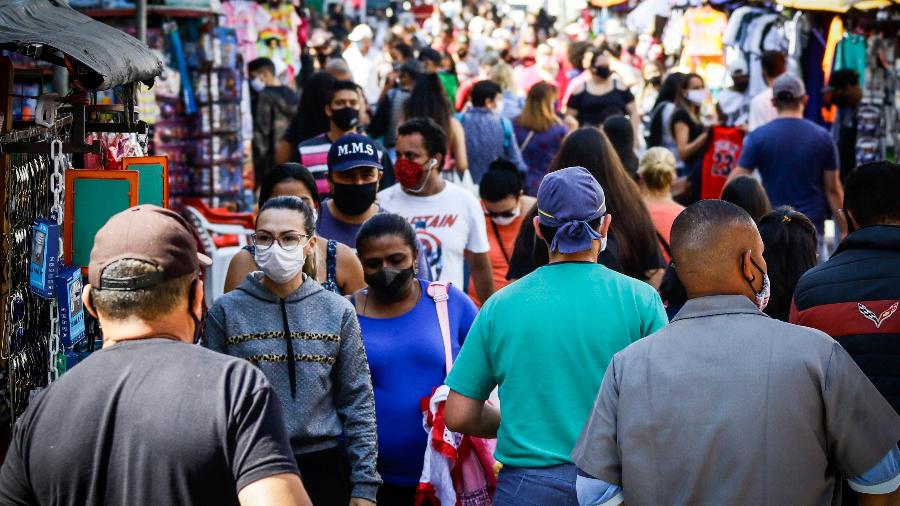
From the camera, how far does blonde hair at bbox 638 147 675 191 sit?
7672mm

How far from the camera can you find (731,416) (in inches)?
139

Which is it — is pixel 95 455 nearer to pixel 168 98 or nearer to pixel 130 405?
pixel 130 405

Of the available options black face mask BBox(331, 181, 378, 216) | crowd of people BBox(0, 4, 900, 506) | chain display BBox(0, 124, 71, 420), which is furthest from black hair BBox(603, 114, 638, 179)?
chain display BBox(0, 124, 71, 420)

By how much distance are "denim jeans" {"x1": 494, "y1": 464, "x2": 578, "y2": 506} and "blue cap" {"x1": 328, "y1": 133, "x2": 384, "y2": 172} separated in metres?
2.77

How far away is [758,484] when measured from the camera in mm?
3521

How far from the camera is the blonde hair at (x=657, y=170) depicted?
7.67m

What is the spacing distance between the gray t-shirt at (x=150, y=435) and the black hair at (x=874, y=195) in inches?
108

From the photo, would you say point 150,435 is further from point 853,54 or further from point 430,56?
point 430,56

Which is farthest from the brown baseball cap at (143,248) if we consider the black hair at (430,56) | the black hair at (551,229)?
the black hair at (430,56)

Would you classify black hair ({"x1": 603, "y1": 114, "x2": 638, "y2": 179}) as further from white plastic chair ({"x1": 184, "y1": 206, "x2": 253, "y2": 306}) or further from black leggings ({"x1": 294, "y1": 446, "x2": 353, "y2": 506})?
black leggings ({"x1": 294, "y1": 446, "x2": 353, "y2": 506})

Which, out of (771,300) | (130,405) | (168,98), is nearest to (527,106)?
(168,98)

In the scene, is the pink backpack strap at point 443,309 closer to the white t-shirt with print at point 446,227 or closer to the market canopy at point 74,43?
the market canopy at point 74,43

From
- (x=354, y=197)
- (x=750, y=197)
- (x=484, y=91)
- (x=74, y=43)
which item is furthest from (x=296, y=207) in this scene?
(x=484, y=91)

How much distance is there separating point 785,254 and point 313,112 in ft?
16.5
